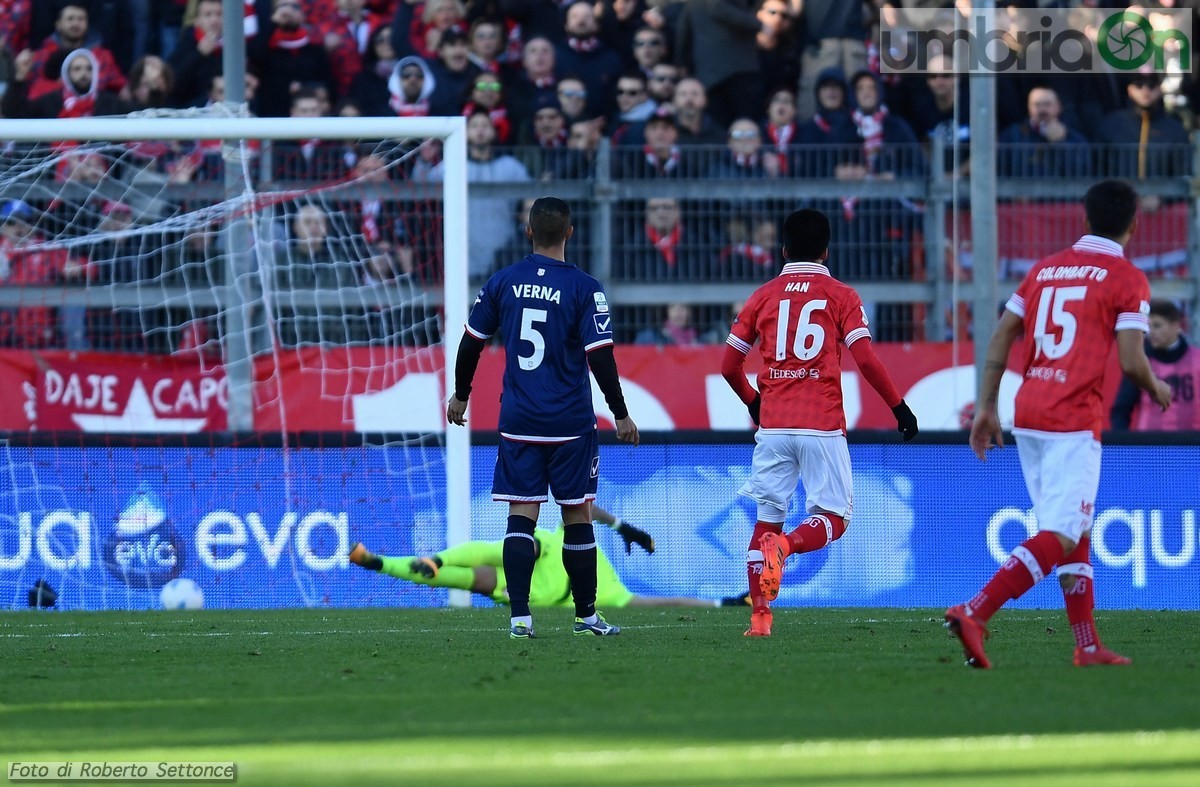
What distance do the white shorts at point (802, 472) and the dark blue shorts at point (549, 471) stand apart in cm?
74

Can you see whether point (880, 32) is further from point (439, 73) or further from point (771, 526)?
point (771, 526)

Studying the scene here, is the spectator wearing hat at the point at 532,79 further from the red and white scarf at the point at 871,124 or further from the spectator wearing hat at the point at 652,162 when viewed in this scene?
the red and white scarf at the point at 871,124

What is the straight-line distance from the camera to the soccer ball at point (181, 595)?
11.4m

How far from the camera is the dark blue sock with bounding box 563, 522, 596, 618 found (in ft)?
26.7

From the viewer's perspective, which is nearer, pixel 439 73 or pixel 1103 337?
pixel 1103 337

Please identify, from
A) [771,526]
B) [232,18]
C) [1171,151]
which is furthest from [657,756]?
[1171,151]

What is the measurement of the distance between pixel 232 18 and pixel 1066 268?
790 cm

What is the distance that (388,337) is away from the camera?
42.1 ft

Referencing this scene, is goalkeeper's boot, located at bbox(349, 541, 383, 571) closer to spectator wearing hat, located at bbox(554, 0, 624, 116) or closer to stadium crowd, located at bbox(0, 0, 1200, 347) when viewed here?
stadium crowd, located at bbox(0, 0, 1200, 347)

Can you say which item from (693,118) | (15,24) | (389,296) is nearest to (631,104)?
(693,118)

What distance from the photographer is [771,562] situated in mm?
7852

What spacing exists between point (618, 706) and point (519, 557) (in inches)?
101

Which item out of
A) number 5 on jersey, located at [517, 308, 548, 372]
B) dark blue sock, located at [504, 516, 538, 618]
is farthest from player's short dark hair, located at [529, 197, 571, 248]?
dark blue sock, located at [504, 516, 538, 618]

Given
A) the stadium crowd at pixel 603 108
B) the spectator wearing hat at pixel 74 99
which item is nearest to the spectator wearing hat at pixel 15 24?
the stadium crowd at pixel 603 108
